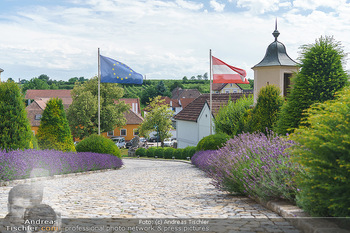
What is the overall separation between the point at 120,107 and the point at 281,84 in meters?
30.4

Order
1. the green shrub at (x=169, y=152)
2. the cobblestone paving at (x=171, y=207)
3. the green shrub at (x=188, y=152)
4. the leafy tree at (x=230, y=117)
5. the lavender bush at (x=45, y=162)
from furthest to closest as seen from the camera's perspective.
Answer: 1. the green shrub at (x=169, y=152)
2. the green shrub at (x=188, y=152)
3. the leafy tree at (x=230, y=117)
4. the lavender bush at (x=45, y=162)
5. the cobblestone paving at (x=171, y=207)

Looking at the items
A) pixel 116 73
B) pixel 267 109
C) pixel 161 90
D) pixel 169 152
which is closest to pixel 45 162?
pixel 116 73

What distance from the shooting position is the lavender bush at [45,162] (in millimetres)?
11113

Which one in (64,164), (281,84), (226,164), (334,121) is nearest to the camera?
(334,121)

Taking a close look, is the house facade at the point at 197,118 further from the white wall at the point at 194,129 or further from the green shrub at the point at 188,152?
the green shrub at the point at 188,152

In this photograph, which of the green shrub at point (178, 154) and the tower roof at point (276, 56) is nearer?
the tower roof at point (276, 56)

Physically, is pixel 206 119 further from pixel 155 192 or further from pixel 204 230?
pixel 204 230

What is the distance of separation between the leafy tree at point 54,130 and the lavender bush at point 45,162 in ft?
4.91

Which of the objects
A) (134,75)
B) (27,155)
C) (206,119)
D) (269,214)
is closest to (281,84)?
(134,75)

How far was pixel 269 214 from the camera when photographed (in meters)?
5.95

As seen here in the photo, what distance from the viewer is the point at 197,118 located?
3906 cm

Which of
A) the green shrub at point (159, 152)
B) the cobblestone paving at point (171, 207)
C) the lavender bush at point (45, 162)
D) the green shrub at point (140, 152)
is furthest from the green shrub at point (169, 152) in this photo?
the cobblestone paving at point (171, 207)

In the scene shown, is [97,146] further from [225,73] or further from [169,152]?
[169,152]

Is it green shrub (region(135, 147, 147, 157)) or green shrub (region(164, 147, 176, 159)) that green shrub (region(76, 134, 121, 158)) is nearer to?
green shrub (region(164, 147, 176, 159))
